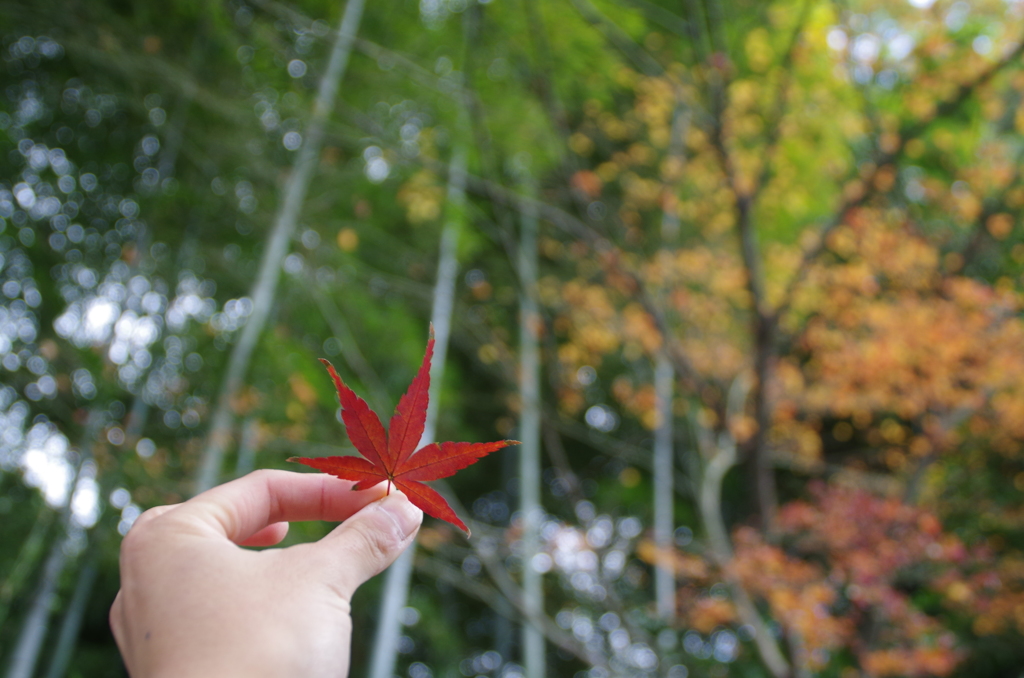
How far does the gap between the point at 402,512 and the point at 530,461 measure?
175 inches

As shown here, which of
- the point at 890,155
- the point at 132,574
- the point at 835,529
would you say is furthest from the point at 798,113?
the point at 132,574

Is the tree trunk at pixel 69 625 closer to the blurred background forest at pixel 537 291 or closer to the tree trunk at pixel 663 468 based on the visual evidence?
the blurred background forest at pixel 537 291

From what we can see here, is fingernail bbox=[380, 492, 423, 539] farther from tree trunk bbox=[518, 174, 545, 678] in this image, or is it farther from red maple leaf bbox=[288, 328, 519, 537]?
tree trunk bbox=[518, 174, 545, 678]

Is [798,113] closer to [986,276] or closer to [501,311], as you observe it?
[986,276]

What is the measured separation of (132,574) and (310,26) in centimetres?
184

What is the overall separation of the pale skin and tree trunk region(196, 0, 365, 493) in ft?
6.99

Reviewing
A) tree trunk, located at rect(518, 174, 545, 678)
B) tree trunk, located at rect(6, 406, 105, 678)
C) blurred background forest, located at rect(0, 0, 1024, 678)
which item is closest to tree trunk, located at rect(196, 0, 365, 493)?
blurred background forest, located at rect(0, 0, 1024, 678)

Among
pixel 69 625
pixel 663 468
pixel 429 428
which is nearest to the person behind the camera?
pixel 429 428

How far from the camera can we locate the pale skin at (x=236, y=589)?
0.40 metres

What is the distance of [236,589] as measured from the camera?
0.42 m

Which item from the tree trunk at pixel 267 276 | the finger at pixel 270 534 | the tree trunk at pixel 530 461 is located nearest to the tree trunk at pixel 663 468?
the tree trunk at pixel 530 461

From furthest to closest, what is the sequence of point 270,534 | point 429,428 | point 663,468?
point 663,468, point 429,428, point 270,534

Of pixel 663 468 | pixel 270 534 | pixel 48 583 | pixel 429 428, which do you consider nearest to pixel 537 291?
pixel 429 428

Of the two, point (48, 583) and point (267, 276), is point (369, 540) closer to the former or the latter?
point (267, 276)
